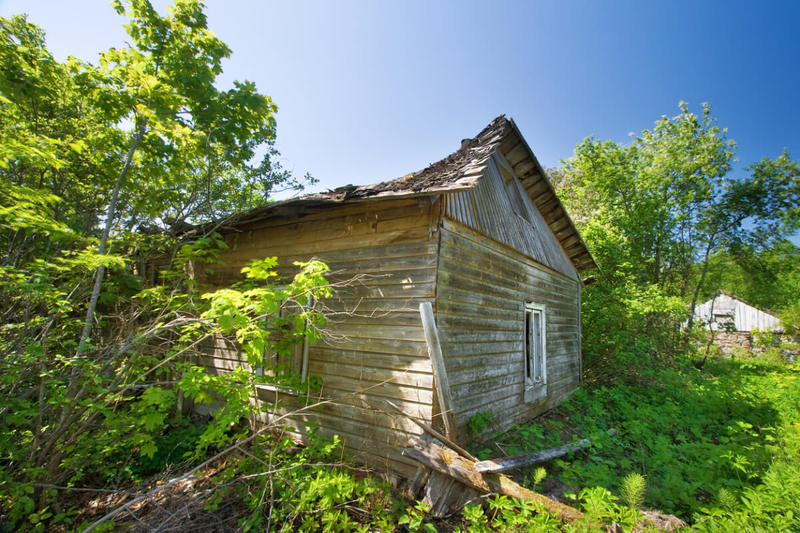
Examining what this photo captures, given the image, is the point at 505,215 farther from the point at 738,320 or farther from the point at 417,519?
the point at 738,320

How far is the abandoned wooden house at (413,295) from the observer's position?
13.2 ft

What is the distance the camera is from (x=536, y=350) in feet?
23.0

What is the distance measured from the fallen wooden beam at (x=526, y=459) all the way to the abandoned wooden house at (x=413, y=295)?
1.54ft

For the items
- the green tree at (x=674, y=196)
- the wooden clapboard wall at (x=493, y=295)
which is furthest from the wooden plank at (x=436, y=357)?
the green tree at (x=674, y=196)

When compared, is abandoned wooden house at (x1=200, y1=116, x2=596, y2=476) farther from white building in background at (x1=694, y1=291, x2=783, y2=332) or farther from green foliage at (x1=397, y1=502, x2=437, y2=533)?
white building in background at (x1=694, y1=291, x2=783, y2=332)

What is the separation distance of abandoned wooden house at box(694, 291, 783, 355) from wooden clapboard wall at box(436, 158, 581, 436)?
23.1 meters

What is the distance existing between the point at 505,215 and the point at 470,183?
280 cm

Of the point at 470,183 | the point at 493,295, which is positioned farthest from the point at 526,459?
the point at 470,183

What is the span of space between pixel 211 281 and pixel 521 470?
21.6 ft

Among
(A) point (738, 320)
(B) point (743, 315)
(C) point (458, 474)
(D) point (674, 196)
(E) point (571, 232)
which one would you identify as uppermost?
(D) point (674, 196)

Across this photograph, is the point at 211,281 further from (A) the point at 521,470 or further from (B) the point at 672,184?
(B) the point at 672,184

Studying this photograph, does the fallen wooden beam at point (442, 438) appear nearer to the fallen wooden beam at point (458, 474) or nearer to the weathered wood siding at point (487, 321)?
the fallen wooden beam at point (458, 474)

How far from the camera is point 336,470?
408cm

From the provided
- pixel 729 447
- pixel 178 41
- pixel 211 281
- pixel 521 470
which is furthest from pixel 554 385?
pixel 178 41
